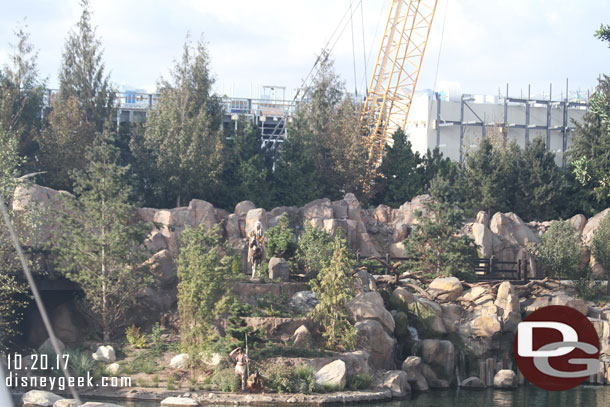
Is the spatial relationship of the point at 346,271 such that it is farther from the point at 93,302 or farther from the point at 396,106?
the point at 396,106

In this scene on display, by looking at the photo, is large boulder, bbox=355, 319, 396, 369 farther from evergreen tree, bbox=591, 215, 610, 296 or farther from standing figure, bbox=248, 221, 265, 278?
evergreen tree, bbox=591, 215, 610, 296

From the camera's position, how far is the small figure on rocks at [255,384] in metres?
26.6

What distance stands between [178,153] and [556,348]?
83.8ft

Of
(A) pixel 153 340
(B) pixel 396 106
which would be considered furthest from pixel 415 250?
(B) pixel 396 106

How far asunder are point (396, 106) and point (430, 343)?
35730 millimetres

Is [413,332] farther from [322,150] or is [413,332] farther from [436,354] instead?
[322,150]

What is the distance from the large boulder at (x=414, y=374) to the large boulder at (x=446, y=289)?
5.84 m

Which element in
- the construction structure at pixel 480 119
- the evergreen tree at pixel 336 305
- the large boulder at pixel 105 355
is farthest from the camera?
the construction structure at pixel 480 119

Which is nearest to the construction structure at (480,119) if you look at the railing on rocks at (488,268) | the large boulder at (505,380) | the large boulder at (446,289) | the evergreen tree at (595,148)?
the evergreen tree at (595,148)

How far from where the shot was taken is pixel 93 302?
31.3 metres

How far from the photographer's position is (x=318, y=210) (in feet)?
152

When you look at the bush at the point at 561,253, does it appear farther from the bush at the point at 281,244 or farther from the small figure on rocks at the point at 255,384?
the small figure on rocks at the point at 255,384

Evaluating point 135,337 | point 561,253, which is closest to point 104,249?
point 135,337

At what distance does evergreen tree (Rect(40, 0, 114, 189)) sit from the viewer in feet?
153
